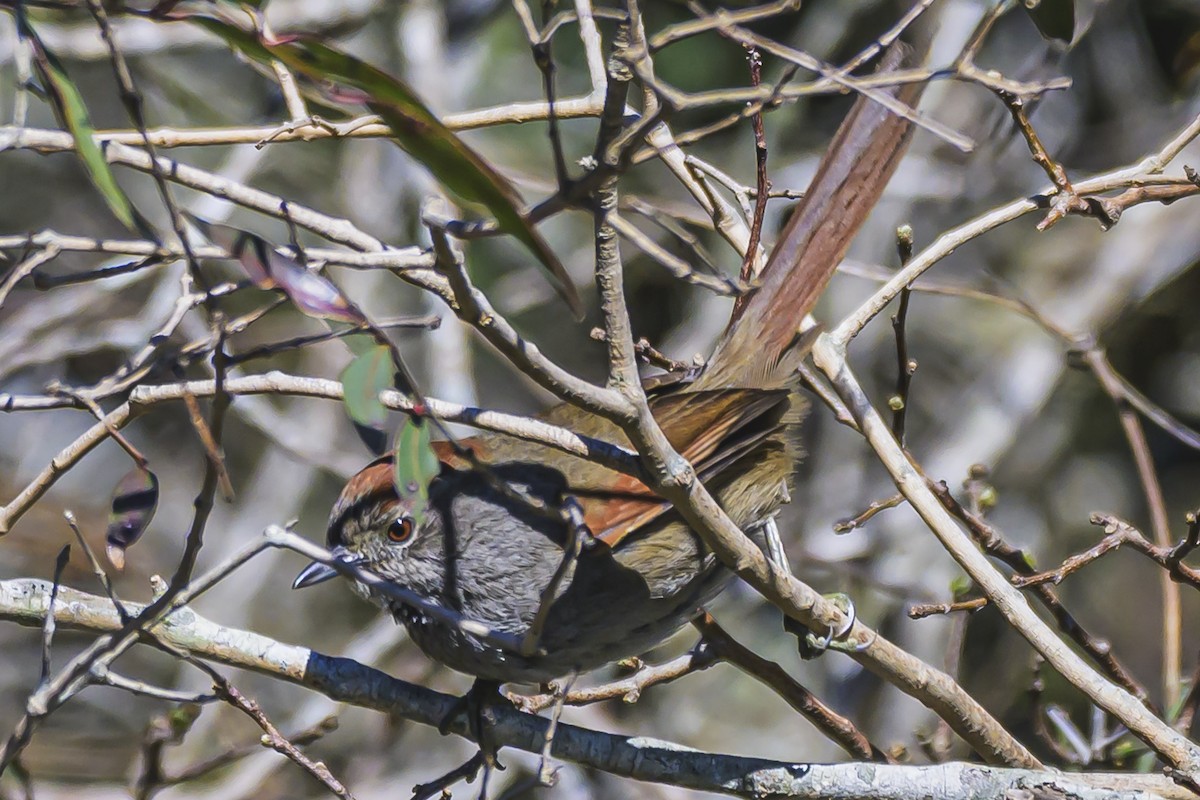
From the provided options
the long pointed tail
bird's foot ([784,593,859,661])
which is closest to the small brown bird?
the long pointed tail

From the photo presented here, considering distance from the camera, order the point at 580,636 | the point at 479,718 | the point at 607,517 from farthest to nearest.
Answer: the point at 607,517 → the point at 580,636 → the point at 479,718

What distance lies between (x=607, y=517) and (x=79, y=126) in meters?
1.86

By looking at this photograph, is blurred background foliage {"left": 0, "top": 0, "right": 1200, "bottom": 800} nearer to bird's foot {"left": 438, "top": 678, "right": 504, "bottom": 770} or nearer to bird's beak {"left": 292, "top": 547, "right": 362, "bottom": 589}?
bird's beak {"left": 292, "top": 547, "right": 362, "bottom": 589}

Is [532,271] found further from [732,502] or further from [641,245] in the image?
[641,245]

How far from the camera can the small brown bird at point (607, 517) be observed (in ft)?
10.4

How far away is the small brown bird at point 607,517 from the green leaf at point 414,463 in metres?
1.00

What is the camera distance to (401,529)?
3.31 m

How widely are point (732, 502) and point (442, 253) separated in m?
2.06

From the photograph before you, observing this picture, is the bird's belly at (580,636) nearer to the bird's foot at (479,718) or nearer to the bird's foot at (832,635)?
the bird's foot at (479,718)

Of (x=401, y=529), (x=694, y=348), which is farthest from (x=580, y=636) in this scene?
(x=694, y=348)

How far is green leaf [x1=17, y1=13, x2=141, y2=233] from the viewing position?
176 centimetres

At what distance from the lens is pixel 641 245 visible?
2000 millimetres

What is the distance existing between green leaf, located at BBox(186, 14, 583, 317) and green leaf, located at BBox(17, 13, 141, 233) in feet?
0.90

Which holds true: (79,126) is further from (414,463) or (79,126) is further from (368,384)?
(414,463)
